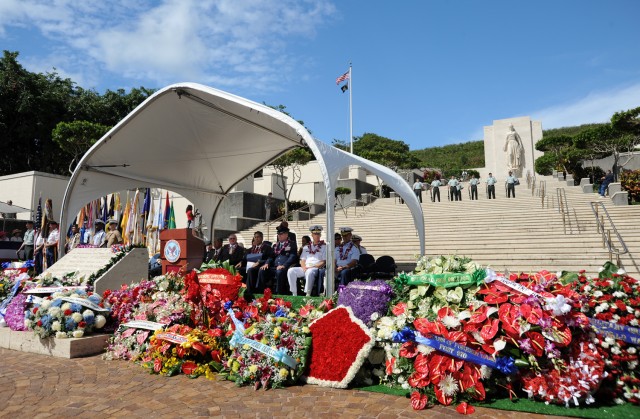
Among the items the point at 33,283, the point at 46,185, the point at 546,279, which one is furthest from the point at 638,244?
the point at 46,185

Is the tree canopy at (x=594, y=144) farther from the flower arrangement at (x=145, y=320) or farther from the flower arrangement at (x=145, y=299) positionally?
the flower arrangement at (x=145, y=320)

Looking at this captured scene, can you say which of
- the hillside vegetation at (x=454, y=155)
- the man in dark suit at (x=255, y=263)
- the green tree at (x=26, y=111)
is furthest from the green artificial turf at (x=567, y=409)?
the hillside vegetation at (x=454, y=155)

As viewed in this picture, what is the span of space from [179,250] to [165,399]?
410 centimetres

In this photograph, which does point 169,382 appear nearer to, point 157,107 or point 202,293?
point 202,293

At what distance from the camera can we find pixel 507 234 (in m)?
12.9

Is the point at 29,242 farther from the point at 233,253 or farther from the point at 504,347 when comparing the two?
the point at 504,347

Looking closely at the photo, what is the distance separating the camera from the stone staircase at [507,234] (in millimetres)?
10352

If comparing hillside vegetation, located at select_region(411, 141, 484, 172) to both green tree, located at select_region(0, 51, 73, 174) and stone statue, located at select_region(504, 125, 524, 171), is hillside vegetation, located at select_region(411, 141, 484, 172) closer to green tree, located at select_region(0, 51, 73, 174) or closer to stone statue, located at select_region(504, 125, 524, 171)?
stone statue, located at select_region(504, 125, 524, 171)

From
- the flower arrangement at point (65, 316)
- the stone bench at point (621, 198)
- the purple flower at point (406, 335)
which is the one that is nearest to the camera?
the purple flower at point (406, 335)

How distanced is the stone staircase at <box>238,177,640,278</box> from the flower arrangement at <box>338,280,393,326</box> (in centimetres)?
580

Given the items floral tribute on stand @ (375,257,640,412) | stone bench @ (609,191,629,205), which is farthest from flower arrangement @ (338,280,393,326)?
stone bench @ (609,191,629,205)

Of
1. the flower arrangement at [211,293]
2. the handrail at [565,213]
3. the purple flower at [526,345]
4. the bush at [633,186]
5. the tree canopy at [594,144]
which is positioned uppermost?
the tree canopy at [594,144]

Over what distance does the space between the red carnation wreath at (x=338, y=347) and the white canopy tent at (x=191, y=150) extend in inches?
94.6

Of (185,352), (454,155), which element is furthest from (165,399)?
(454,155)
